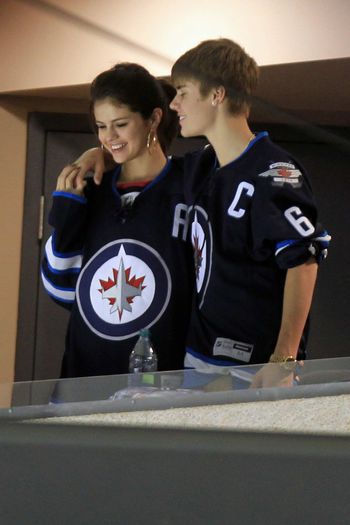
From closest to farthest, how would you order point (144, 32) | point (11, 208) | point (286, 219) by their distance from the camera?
point (286, 219), point (144, 32), point (11, 208)

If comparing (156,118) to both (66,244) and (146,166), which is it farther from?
(66,244)

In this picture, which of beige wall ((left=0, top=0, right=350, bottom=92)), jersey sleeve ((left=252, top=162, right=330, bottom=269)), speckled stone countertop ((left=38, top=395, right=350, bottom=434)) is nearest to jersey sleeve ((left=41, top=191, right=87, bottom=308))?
jersey sleeve ((left=252, top=162, right=330, bottom=269))

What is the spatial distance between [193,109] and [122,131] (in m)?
0.09

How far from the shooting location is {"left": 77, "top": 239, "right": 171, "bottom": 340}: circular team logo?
1.18 meters

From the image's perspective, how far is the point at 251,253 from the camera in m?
1.13

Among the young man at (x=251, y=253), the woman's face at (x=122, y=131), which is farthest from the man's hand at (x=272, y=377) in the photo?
the woman's face at (x=122, y=131)

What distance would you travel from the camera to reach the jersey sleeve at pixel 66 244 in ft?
4.06

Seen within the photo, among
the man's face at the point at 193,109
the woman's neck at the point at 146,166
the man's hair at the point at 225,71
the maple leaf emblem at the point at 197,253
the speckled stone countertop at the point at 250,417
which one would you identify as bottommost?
the speckled stone countertop at the point at 250,417

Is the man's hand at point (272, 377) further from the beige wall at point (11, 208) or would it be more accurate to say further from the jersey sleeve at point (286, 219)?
the beige wall at point (11, 208)

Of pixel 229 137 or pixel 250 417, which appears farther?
pixel 229 137

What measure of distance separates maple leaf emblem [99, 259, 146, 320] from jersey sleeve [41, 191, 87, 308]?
0.23 ft

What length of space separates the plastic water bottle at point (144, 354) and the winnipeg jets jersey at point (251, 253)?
5 cm

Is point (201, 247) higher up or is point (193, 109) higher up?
point (193, 109)

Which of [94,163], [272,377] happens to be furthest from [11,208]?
[272,377]
